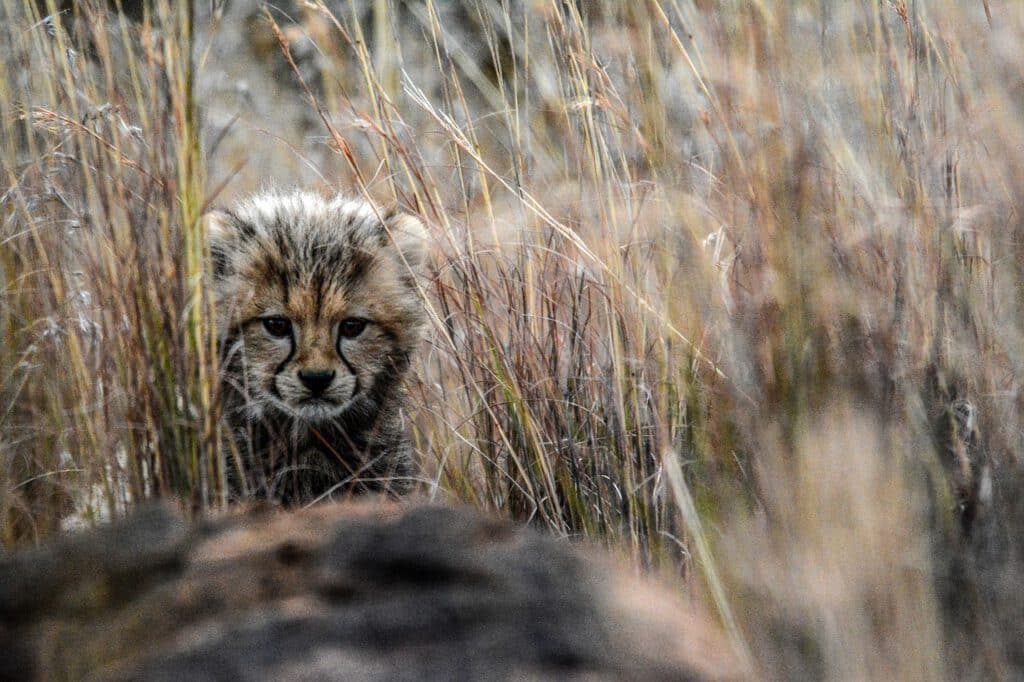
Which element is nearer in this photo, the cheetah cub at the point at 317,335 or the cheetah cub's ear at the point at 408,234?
the cheetah cub at the point at 317,335

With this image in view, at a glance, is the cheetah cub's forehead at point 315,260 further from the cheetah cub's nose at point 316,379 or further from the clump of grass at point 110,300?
the clump of grass at point 110,300

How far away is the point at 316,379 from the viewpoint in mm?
2637

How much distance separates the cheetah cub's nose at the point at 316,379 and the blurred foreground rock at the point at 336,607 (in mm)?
1189

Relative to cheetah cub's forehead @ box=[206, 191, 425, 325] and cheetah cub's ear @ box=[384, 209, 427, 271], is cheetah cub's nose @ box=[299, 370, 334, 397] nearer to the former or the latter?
cheetah cub's forehead @ box=[206, 191, 425, 325]

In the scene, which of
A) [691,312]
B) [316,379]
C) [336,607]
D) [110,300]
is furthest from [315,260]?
[336,607]

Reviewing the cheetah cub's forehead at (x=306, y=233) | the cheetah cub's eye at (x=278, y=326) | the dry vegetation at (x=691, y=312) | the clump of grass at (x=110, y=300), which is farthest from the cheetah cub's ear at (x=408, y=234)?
the clump of grass at (x=110, y=300)

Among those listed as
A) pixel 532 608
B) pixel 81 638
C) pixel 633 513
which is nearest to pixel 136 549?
pixel 81 638

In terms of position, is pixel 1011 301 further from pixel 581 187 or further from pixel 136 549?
pixel 136 549

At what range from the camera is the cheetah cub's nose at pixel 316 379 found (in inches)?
103

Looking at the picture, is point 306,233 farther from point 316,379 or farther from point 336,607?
point 336,607

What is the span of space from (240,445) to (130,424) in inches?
29.5

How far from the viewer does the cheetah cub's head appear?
2.64 metres

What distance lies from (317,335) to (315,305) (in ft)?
0.23

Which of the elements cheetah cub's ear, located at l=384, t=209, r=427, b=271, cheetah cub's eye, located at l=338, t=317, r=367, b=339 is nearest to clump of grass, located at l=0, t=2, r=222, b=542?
cheetah cub's eye, located at l=338, t=317, r=367, b=339
